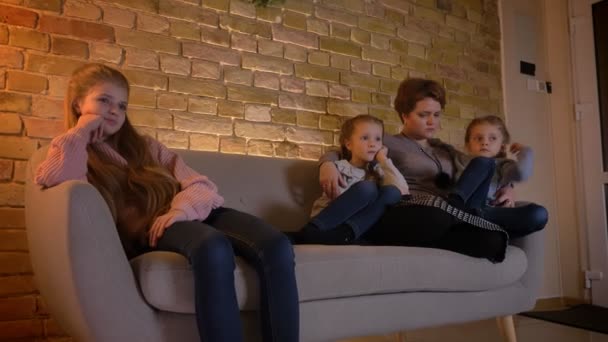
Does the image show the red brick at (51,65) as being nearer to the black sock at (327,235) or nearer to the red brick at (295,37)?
the red brick at (295,37)

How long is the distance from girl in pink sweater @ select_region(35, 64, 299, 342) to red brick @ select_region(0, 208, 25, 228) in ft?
1.68

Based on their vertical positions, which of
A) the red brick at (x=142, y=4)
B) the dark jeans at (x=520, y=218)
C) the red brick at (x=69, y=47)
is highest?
the red brick at (x=142, y=4)

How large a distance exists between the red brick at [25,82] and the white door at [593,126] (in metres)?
3.13

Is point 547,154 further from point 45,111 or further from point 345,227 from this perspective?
point 45,111

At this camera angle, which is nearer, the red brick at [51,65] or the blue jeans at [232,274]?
the blue jeans at [232,274]

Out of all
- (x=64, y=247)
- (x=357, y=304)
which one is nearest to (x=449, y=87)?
(x=357, y=304)

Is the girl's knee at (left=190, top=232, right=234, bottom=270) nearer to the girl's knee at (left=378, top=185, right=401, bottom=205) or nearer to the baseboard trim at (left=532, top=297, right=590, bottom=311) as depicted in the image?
the girl's knee at (left=378, top=185, right=401, bottom=205)

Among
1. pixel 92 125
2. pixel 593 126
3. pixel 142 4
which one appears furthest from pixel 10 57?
pixel 593 126

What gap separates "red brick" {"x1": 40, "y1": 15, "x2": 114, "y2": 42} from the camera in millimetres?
1865

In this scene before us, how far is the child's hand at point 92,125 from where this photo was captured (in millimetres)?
1350

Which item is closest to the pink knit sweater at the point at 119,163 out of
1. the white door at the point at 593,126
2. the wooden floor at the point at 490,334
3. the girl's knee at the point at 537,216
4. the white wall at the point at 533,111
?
the wooden floor at the point at 490,334

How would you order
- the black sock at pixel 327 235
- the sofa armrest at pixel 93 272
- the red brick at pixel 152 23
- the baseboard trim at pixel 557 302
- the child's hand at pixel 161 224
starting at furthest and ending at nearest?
the baseboard trim at pixel 557 302 < the red brick at pixel 152 23 < the black sock at pixel 327 235 < the child's hand at pixel 161 224 < the sofa armrest at pixel 93 272

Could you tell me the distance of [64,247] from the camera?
111 centimetres

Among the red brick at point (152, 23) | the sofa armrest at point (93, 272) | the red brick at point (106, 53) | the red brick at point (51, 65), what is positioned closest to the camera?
the sofa armrest at point (93, 272)
